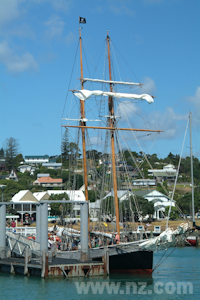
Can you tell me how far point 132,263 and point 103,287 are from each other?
16.9ft

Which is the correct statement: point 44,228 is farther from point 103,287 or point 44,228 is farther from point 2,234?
point 2,234

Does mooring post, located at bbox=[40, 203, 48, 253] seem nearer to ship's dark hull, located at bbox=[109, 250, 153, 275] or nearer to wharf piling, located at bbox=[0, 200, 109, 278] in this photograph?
wharf piling, located at bbox=[0, 200, 109, 278]

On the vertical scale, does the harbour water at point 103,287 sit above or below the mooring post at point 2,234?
below

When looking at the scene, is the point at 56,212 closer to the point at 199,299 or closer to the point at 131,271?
the point at 131,271

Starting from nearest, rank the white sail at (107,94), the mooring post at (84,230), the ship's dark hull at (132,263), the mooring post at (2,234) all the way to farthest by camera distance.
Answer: the mooring post at (84,230)
the ship's dark hull at (132,263)
the mooring post at (2,234)
the white sail at (107,94)

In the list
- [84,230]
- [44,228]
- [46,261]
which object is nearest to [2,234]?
[44,228]

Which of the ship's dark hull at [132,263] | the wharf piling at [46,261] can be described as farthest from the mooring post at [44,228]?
the ship's dark hull at [132,263]

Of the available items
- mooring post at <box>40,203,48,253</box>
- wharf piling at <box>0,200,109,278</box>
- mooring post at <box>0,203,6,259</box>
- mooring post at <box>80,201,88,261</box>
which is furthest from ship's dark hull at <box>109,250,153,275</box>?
mooring post at <box>0,203,6,259</box>

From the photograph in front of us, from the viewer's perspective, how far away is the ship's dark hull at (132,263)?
33.1 meters

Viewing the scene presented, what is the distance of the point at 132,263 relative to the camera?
3331 cm

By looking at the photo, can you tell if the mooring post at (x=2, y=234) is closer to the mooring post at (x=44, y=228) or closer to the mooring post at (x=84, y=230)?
the mooring post at (x=44, y=228)

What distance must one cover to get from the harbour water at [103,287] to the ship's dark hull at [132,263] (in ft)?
2.24

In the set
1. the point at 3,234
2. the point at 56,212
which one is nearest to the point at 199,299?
the point at 3,234

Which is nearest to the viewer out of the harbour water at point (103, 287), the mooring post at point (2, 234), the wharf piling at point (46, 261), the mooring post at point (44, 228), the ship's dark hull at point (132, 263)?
the harbour water at point (103, 287)
